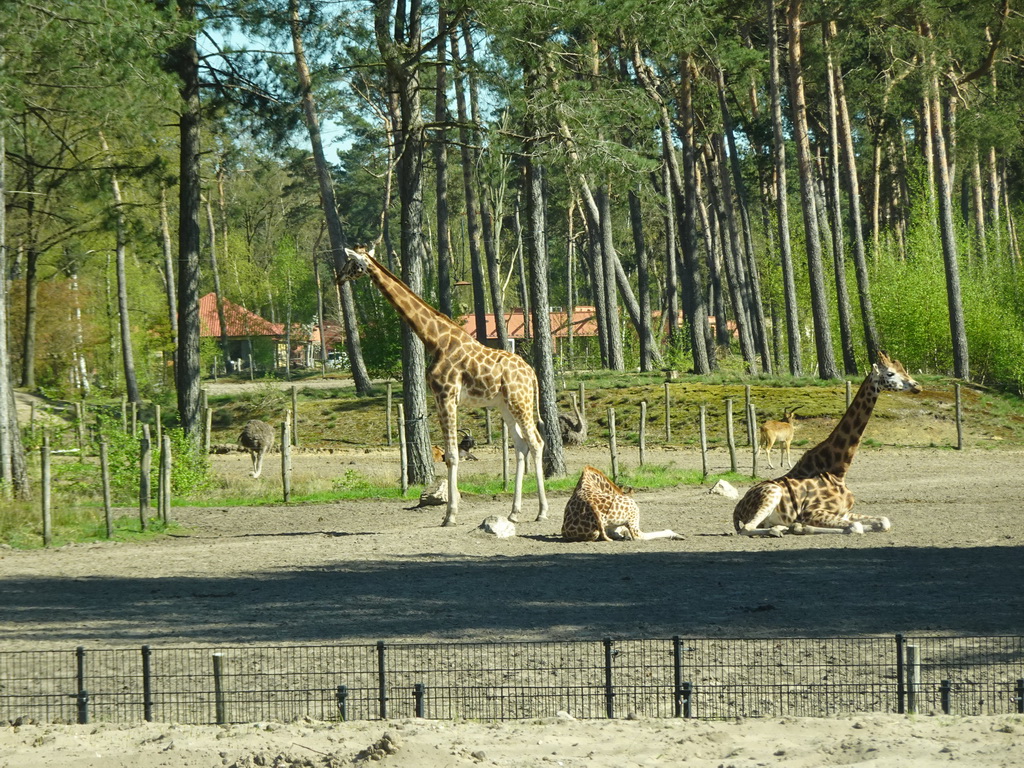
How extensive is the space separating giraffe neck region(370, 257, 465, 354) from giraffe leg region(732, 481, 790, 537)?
5.29 metres

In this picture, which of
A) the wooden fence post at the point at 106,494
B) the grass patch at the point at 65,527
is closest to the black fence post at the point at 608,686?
the wooden fence post at the point at 106,494

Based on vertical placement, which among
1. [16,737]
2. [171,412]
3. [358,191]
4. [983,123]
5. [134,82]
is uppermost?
[358,191]

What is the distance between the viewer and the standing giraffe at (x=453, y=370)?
60.7ft

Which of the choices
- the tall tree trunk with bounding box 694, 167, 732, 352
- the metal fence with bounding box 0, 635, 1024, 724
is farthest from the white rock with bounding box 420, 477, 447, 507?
the tall tree trunk with bounding box 694, 167, 732, 352

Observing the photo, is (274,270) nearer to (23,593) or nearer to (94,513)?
(94,513)

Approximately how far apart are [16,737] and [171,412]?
124ft

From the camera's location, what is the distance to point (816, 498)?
1673 cm

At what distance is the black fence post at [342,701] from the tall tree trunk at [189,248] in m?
18.5

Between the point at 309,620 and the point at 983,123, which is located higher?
the point at 983,123

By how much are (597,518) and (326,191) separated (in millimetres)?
24118

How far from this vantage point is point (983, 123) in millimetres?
41438

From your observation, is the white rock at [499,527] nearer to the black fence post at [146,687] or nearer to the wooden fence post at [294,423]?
the black fence post at [146,687]

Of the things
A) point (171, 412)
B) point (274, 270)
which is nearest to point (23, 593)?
point (171, 412)

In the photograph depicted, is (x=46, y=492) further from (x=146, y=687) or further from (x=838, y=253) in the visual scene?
(x=838, y=253)
